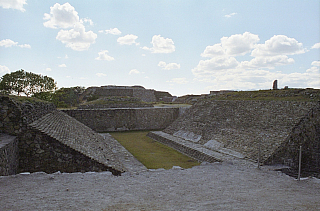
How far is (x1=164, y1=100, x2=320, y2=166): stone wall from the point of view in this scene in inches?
322

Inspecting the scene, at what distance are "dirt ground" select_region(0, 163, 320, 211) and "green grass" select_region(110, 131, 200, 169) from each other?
2631 millimetres

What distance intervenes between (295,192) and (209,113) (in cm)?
860

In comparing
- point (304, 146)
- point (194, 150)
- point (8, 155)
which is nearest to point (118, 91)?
point (194, 150)

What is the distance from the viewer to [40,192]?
13.5 ft

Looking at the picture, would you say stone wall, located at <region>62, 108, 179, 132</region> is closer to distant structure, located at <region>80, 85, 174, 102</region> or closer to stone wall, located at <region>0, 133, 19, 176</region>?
stone wall, located at <region>0, 133, 19, 176</region>

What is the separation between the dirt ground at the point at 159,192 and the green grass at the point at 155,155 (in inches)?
104

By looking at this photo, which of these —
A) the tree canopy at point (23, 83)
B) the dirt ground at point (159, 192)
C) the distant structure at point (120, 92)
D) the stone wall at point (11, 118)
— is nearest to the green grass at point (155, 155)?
the dirt ground at point (159, 192)

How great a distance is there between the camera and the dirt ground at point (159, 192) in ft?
12.1

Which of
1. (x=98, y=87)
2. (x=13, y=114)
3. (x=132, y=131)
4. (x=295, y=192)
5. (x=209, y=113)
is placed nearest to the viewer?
(x=295, y=192)

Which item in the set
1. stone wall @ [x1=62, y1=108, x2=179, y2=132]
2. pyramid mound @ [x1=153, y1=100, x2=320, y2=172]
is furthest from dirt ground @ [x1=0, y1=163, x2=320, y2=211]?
stone wall @ [x1=62, y1=108, x2=179, y2=132]

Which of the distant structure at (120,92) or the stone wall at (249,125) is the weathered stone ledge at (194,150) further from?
the distant structure at (120,92)

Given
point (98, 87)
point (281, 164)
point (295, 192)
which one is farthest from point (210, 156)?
point (98, 87)

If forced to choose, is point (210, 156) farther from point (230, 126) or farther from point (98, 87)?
point (98, 87)

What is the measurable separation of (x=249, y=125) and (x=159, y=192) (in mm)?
6682
